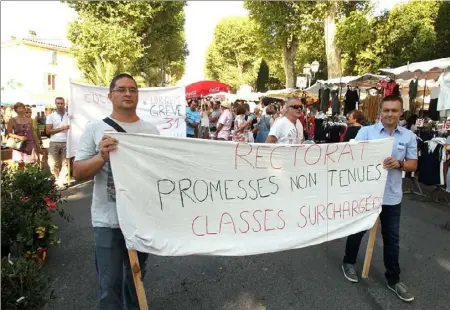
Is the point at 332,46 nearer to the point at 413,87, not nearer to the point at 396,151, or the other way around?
the point at 413,87

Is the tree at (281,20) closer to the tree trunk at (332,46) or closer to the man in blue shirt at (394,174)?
the tree trunk at (332,46)

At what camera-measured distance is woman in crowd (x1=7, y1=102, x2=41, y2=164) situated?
22.7 ft

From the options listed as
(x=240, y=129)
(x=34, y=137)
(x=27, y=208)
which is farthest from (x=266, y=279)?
(x=240, y=129)

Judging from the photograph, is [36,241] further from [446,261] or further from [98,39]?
[98,39]

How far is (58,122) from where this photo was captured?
7391 mm

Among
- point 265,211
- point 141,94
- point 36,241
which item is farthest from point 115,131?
point 141,94

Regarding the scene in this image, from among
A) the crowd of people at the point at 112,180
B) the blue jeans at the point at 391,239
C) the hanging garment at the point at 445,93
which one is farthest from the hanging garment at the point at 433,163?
the blue jeans at the point at 391,239

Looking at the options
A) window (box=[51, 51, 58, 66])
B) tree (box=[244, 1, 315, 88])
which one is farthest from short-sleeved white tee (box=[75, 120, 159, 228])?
window (box=[51, 51, 58, 66])

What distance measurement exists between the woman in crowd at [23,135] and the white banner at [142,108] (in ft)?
2.31

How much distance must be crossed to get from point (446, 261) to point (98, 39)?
2207 centimetres

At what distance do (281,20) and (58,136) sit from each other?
17560 mm

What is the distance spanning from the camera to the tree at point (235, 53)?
50.9m

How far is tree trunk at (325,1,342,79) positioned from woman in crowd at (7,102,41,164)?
594 inches

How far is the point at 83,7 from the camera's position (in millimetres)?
21922
